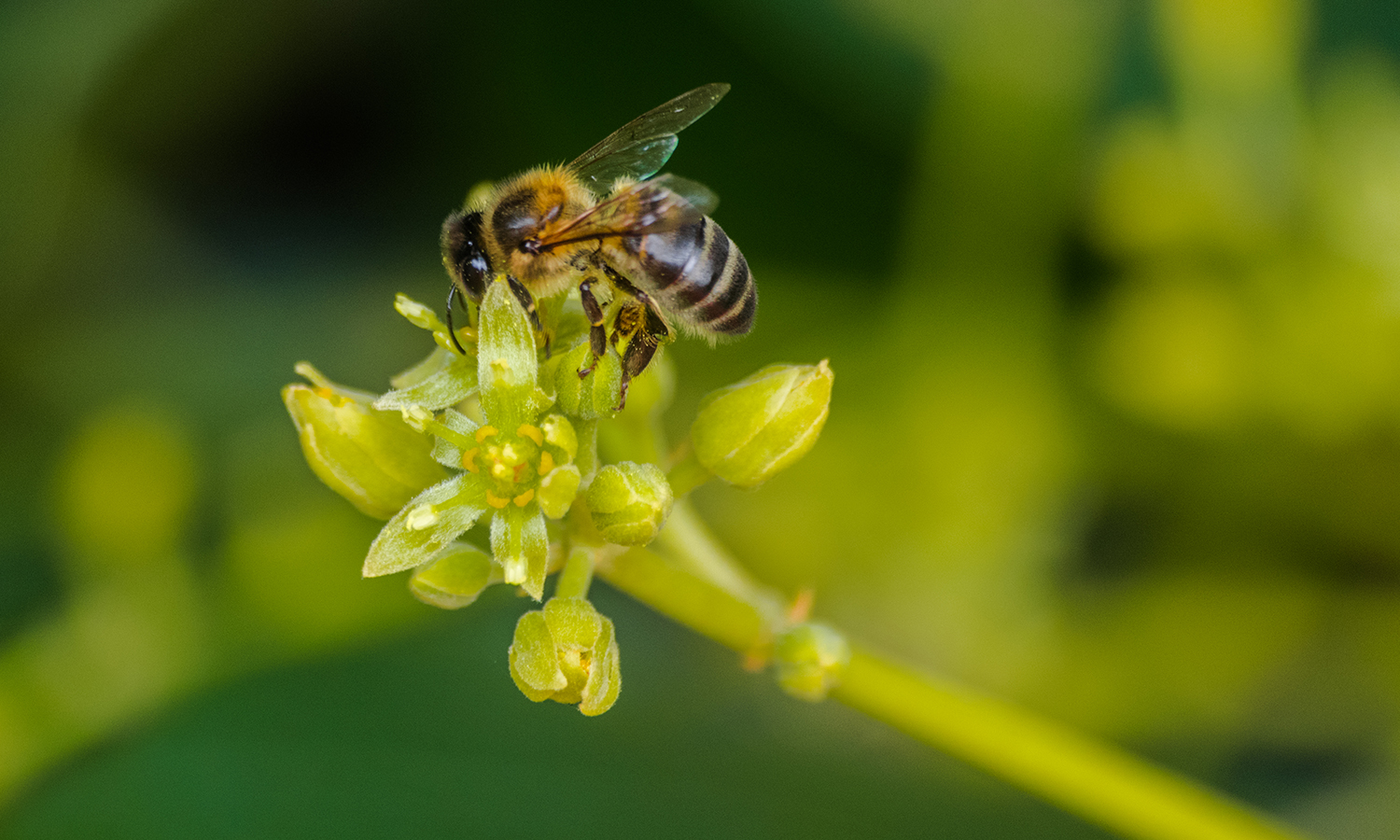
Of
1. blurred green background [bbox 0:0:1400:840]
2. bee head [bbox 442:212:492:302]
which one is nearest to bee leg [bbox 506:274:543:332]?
bee head [bbox 442:212:492:302]

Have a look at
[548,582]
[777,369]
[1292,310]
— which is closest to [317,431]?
[777,369]

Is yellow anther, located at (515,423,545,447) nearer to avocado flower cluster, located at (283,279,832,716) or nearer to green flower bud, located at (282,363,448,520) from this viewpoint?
avocado flower cluster, located at (283,279,832,716)

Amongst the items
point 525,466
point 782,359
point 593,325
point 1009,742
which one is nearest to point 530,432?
point 525,466

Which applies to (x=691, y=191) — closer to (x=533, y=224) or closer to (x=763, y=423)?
(x=533, y=224)

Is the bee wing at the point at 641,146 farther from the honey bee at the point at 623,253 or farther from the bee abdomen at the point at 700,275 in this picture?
the bee abdomen at the point at 700,275

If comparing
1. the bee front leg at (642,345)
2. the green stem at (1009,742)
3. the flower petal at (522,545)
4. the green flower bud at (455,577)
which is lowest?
the green stem at (1009,742)

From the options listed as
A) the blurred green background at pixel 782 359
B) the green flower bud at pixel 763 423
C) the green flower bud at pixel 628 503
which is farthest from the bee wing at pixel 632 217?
the blurred green background at pixel 782 359

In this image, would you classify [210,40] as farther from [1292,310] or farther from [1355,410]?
[1355,410]
